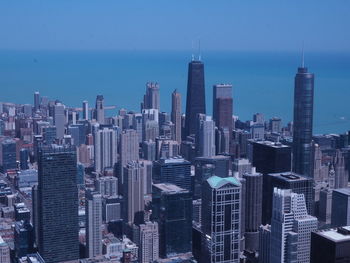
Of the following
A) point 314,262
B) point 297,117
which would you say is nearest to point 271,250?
point 314,262

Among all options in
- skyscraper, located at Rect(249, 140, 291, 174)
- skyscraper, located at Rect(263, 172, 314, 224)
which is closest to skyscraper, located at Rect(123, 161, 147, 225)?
skyscraper, located at Rect(249, 140, 291, 174)

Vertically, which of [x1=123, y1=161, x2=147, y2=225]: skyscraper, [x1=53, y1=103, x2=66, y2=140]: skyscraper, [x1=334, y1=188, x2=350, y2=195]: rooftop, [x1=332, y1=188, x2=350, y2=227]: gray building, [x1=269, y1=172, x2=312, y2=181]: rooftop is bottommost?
[x1=123, y1=161, x2=147, y2=225]: skyscraper

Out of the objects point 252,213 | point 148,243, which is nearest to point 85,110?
point 148,243

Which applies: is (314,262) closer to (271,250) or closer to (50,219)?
(271,250)

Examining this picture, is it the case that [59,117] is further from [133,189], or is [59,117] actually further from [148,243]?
[148,243]

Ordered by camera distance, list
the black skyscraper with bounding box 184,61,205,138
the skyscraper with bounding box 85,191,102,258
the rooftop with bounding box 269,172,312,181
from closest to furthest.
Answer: the rooftop with bounding box 269,172,312,181, the skyscraper with bounding box 85,191,102,258, the black skyscraper with bounding box 184,61,205,138

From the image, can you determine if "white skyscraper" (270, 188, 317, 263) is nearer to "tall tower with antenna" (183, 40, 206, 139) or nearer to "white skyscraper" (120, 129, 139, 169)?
"white skyscraper" (120, 129, 139, 169)

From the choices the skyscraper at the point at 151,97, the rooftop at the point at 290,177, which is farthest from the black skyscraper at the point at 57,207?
the skyscraper at the point at 151,97
